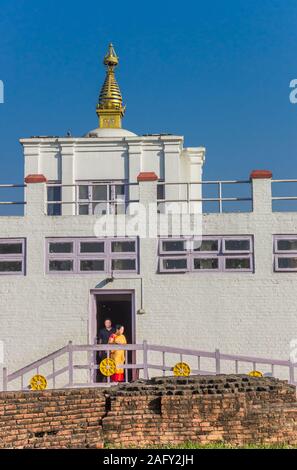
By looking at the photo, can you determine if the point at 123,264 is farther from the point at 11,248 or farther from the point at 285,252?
the point at 285,252

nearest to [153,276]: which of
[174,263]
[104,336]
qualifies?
[174,263]

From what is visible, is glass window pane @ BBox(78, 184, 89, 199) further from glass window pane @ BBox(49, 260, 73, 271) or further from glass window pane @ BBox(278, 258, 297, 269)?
glass window pane @ BBox(278, 258, 297, 269)

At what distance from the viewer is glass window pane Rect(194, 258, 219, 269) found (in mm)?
26453

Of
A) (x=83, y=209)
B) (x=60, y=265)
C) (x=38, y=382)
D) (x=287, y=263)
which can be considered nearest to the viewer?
(x=38, y=382)

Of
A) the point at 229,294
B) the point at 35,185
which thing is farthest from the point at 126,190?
the point at 229,294

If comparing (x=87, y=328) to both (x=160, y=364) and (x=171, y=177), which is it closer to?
(x=160, y=364)

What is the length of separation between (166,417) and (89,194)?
1565 centimetres

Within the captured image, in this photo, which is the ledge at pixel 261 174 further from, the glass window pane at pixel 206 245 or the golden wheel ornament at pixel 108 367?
the golden wheel ornament at pixel 108 367

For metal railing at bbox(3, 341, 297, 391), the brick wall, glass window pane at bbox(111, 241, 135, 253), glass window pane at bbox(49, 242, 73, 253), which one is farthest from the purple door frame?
the brick wall

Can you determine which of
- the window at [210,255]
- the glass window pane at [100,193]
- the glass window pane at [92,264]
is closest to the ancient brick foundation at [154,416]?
the window at [210,255]

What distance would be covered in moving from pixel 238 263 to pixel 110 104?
13.8 meters

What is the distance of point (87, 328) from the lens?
26.1 meters

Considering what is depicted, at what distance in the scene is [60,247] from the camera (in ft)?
87.7

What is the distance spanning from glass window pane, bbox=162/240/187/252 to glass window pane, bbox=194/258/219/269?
1.68ft
